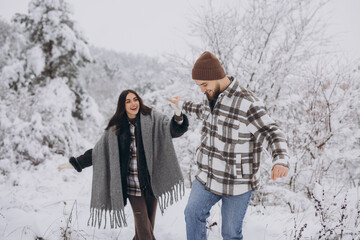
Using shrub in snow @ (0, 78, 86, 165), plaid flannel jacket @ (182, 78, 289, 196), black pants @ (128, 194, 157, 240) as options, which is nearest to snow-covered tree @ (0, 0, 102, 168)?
shrub in snow @ (0, 78, 86, 165)

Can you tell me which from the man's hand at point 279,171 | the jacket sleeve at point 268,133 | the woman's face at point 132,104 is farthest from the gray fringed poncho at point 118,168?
the man's hand at point 279,171

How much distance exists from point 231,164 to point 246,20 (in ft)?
18.3

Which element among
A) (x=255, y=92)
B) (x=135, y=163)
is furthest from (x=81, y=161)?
(x=255, y=92)

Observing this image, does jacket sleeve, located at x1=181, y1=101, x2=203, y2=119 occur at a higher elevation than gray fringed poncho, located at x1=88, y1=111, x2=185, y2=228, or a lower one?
higher

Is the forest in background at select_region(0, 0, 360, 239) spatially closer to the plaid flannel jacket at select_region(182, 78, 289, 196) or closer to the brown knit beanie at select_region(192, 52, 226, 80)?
the plaid flannel jacket at select_region(182, 78, 289, 196)

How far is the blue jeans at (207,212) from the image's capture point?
5.96 feet

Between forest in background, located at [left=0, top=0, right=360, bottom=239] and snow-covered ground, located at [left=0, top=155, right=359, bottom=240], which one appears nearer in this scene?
snow-covered ground, located at [left=0, top=155, right=359, bottom=240]

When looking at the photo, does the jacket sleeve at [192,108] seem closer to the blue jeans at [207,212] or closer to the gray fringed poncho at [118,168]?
the gray fringed poncho at [118,168]

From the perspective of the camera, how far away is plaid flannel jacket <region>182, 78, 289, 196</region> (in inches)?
65.6

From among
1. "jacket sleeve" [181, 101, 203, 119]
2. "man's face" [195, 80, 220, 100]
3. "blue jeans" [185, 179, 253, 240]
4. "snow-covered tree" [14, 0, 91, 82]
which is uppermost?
"snow-covered tree" [14, 0, 91, 82]

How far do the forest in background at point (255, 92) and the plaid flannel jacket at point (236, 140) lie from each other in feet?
2.59

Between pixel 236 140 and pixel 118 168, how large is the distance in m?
1.25


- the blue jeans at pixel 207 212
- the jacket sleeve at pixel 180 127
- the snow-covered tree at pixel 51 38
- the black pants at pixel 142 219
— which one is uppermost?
the snow-covered tree at pixel 51 38

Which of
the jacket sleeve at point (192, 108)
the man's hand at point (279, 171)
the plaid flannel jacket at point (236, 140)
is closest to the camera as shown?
the man's hand at point (279, 171)
